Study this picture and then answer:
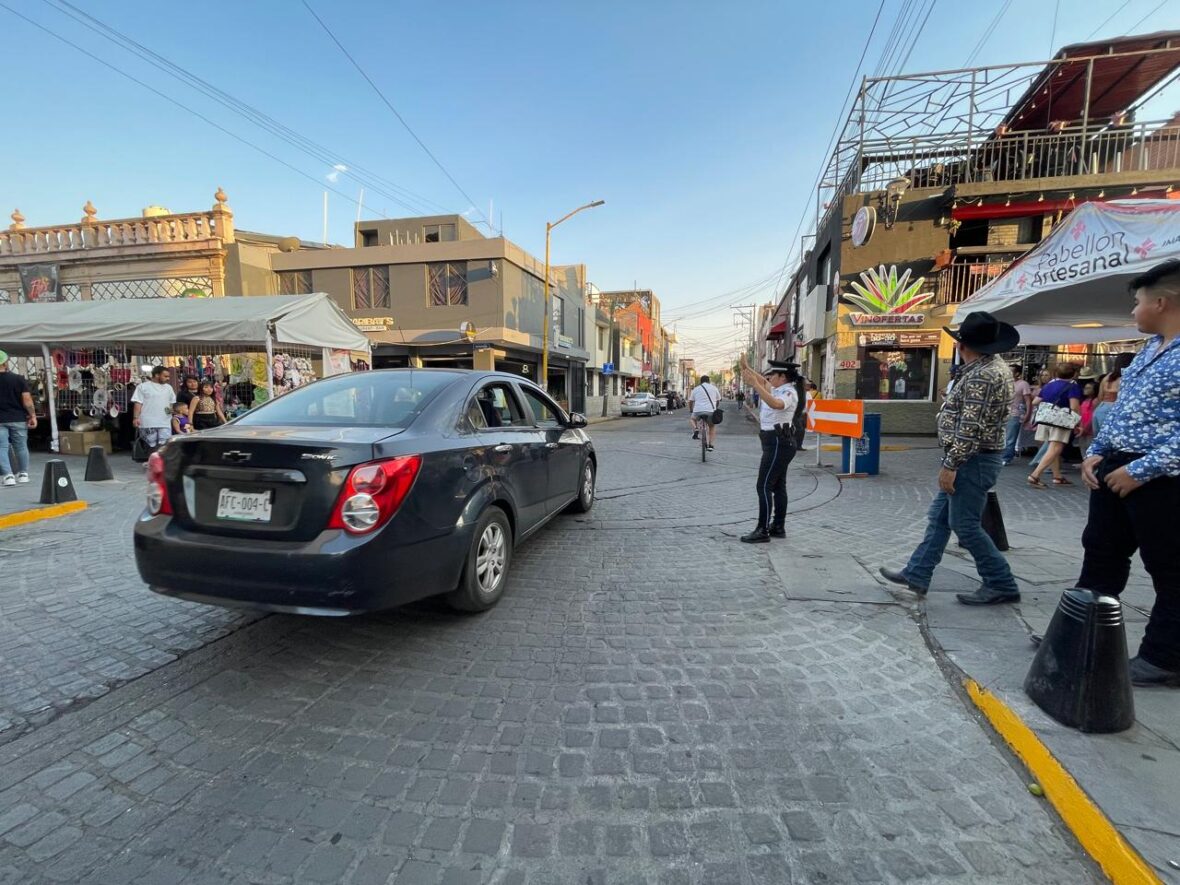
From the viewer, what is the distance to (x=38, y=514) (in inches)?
241

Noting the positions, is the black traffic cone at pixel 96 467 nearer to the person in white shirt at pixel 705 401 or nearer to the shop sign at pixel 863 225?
the person in white shirt at pixel 705 401

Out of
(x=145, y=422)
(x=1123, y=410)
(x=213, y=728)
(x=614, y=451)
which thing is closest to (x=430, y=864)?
(x=213, y=728)

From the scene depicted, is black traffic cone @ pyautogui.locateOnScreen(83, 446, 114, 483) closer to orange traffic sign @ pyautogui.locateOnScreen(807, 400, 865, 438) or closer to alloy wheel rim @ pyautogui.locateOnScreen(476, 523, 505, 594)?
alloy wheel rim @ pyautogui.locateOnScreen(476, 523, 505, 594)

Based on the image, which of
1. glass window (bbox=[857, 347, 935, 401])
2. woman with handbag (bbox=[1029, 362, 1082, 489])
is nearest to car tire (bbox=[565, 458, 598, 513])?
woman with handbag (bbox=[1029, 362, 1082, 489])

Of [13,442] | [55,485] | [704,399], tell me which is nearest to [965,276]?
[704,399]

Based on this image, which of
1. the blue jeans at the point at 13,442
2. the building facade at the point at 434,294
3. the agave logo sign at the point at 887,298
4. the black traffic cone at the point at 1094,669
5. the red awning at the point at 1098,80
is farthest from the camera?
the building facade at the point at 434,294

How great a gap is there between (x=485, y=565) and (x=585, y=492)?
2821 mm

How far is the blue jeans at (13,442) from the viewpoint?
7.38 m

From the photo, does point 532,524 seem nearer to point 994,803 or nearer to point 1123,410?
point 994,803

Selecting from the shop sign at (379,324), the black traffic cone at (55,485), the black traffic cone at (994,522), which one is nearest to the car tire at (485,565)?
the black traffic cone at (994,522)

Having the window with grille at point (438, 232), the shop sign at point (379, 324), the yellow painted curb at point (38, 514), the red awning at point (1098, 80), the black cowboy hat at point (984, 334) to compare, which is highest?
the window with grille at point (438, 232)

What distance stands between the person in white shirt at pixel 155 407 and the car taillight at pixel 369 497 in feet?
27.3

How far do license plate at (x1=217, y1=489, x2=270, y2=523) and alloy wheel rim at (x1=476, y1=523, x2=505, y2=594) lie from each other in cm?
120

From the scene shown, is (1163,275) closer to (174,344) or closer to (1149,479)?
(1149,479)
